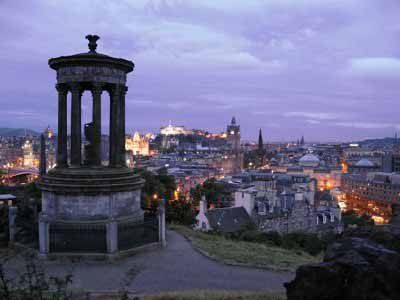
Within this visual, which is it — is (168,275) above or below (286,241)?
above

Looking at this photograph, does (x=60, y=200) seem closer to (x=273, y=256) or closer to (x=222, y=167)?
(x=273, y=256)

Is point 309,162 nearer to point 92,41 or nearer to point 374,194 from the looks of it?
point 374,194

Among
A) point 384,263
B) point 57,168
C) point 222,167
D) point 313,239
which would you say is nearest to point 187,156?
point 222,167

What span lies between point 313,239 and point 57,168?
2194 centimetres

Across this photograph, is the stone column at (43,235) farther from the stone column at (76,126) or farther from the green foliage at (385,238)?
the green foliage at (385,238)

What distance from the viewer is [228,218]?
49125 millimetres

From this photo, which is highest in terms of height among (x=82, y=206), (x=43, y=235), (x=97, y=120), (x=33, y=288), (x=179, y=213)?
(x=97, y=120)

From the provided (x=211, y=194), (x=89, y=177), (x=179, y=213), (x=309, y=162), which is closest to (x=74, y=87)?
(x=89, y=177)

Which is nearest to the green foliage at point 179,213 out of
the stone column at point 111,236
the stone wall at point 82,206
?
the stone wall at point 82,206

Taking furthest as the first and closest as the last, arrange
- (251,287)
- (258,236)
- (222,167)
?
(222,167) < (258,236) < (251,287)

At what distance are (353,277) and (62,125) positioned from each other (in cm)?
1639

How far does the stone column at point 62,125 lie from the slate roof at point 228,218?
90.8 ft

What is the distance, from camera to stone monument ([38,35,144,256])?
17.3 metres

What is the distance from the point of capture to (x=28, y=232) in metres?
19.1
